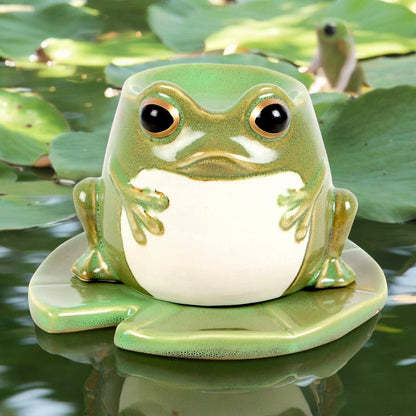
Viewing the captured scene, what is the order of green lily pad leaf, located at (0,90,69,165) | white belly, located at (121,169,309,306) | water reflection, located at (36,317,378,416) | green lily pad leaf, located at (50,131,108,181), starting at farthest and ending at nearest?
green lily pad leaf, located at (0,90,69,165) → green lily pad leaf, located at (50,131,108,181) → white belly, located at (121,169,309,306) → water reflection, located at (36,317,378,416)

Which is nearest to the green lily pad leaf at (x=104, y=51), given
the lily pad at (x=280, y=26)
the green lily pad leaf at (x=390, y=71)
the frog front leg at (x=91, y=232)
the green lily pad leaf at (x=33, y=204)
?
the lily pad at (x=280, y=26)

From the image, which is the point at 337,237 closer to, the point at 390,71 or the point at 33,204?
the point at 33,204

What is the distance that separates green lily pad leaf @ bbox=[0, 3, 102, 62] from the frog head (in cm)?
179

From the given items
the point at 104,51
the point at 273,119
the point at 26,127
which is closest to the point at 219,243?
the point at 273,119

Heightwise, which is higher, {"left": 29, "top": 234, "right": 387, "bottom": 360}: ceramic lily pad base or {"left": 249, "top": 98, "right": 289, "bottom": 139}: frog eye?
{"left": 249, "top": 98, "right": 289, "bottom": 139}: frog eye

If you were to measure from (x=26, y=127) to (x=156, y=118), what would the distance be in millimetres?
1065

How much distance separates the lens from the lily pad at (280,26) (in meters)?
2.98

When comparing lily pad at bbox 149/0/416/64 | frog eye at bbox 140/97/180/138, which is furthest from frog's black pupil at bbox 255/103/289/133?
lily pad at bbox 149/0/416/64

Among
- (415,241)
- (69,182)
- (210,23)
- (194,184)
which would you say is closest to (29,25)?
(210,23)

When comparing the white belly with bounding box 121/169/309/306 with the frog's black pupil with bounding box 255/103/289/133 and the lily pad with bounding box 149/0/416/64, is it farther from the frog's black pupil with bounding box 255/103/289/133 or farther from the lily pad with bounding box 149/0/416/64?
the lily pad with bounding box 149/0/416/64

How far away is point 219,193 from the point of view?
135 centimetres

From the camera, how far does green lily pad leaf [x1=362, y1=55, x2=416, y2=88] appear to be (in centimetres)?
269

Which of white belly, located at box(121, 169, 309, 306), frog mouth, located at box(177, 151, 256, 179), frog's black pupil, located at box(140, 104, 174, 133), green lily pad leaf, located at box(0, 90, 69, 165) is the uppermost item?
frog's black pupil, located at box(140, 104, 174, 133)

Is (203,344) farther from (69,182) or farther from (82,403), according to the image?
(69,182)
